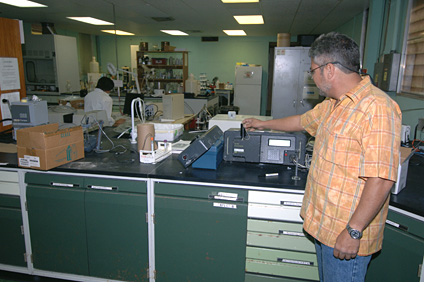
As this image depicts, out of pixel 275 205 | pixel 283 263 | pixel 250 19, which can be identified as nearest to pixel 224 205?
pixel 275 205

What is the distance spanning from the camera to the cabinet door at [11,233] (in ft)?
6.95

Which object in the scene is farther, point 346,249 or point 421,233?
point 421,233

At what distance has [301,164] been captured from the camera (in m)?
1.95

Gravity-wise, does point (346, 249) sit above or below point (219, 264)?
above

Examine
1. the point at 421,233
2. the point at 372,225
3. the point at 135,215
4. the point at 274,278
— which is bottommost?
the point at 274,278

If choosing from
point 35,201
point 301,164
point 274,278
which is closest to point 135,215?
point 35,201

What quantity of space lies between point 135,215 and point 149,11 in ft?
13.1

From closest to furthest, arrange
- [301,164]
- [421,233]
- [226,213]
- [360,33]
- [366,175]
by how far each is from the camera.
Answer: [366,175] < [421,233] < [226,213] < [301,164] < [360,33]

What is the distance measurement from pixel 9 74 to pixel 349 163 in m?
3.13

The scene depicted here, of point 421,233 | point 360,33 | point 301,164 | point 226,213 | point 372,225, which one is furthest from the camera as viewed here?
point 360,33

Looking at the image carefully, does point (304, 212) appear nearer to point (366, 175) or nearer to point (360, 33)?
point (366, 175)

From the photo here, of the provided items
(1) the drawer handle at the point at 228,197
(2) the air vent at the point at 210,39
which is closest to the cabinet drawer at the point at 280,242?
(1) the drawer handle at the point at 228,197

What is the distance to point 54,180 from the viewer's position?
2.02 m

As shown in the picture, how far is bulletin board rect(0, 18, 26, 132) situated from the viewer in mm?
2807
